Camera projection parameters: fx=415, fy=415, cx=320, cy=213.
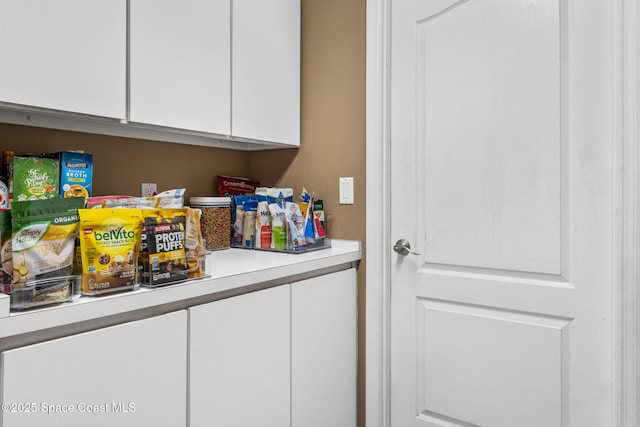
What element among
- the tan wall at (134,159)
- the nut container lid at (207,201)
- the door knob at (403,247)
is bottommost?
the door knob at (403,247)

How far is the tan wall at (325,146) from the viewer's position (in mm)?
1734

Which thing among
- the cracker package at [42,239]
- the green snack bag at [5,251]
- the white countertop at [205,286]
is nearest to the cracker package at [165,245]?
the white countertop at [205,286]

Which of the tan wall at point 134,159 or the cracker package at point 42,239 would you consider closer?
the cracker package at point 42,239

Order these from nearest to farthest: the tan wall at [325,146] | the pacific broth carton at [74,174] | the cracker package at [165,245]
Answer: the cracker package at [165,245] < the pacific broth carton at [74,174] < the tan wall at [325,146]

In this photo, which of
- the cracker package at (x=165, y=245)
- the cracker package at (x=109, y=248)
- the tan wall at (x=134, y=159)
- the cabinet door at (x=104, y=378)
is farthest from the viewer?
the tan wall at (x=134, y=159)

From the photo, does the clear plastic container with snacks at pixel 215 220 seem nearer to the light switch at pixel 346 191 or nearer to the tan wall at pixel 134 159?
the tan wall at pixel 134 159

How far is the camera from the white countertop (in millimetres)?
800

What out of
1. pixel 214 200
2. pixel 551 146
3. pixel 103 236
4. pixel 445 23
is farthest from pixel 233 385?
pixel 445 23

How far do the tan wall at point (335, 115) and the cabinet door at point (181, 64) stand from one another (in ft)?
1.49

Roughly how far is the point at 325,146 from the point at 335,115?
14 centimetres

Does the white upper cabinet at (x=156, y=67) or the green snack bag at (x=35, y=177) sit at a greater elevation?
the white upper cabinet at (x=156, y=67)

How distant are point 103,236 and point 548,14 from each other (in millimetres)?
1505

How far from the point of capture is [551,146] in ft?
4.54

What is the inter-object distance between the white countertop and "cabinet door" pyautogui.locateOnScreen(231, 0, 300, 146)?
51 cm
